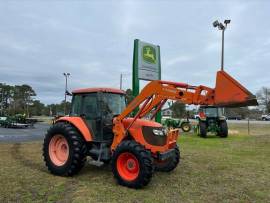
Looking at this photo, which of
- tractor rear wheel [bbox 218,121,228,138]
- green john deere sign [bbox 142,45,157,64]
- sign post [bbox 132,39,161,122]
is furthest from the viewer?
tractor rear wheel [bbox 218,121,228,138]

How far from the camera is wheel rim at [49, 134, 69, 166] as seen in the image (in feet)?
30.7

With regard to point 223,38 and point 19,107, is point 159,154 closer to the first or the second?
point 223,38

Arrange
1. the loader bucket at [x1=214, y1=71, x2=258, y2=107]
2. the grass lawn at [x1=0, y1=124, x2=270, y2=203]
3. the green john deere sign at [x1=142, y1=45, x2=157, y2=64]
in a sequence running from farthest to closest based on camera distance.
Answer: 1. the green john deere sign at [x1=142, y1=45, x2=157, y2=64]
2. the loader bucket at [x1=214, y1=71, x2=258, y2=107]
3. the grass lawn at [x1=0, y1=124, x2=270, y2=203]

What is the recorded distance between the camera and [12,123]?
37094mm

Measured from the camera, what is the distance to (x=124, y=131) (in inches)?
333

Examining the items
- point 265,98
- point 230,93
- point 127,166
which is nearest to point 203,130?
point 127,166

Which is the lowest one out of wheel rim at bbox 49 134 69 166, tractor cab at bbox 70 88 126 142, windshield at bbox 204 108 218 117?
wheel rim at bbox 49 134 69 166

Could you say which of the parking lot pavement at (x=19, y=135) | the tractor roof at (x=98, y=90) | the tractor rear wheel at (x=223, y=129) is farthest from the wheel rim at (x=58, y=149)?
the tractor rear wheel at (x=223, y=129)

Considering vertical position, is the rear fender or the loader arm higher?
the loader arm

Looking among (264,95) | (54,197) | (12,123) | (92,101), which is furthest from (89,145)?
(264,95)

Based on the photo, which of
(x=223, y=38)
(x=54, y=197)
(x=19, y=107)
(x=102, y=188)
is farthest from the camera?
(x=19, y=107)

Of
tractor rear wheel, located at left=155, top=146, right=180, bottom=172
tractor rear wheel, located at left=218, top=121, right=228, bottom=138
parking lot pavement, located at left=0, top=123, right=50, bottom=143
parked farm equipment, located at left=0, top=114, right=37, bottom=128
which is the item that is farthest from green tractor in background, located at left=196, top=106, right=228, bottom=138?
parked farm equipment, located at left=0, top=114, right=37, bottom=128

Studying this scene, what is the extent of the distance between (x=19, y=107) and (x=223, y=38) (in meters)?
77.2

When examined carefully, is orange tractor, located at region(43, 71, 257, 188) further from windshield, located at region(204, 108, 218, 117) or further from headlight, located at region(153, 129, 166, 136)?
windshield, located at region(204, 108, 218, 117)
